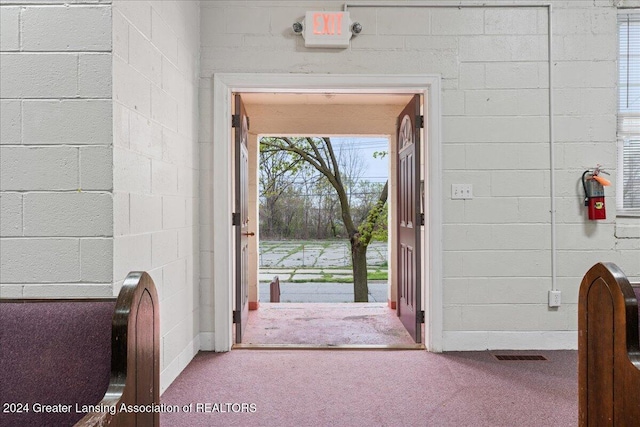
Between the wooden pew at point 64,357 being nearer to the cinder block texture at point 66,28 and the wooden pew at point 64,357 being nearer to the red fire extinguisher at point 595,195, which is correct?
the cinder block texture at point 66,28

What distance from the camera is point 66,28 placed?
5.90ft

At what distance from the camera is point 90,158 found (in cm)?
181

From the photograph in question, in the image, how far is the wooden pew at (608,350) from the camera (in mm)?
1356

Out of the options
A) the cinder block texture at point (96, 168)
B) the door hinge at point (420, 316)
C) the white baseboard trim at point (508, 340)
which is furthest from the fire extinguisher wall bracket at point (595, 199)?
the cinder block texture at point (96, 168)

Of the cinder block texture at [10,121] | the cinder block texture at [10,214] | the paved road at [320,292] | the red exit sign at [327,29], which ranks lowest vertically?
the paved road at [320,292]

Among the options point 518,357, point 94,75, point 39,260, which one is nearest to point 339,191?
point 518,357

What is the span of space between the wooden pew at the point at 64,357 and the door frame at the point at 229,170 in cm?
181

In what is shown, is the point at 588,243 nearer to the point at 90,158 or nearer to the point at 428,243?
the point at 428,243

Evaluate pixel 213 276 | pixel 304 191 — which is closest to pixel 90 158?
pixel 213 276

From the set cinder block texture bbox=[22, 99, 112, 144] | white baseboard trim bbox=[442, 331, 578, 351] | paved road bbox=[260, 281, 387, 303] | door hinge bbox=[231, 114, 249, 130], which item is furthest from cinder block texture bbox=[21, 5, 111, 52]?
paved road bbox=[260, 281, 387, 303]

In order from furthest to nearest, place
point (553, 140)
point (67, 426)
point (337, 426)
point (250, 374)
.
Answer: point (553, 140) < point (250, 374) < point (337, 426) < point (67, 426)

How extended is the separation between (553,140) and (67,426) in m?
3.31

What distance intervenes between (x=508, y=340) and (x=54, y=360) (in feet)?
9.59

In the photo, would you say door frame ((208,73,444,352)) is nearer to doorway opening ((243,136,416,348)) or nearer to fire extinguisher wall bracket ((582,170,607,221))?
doorway opening ((243,136,416,348))
